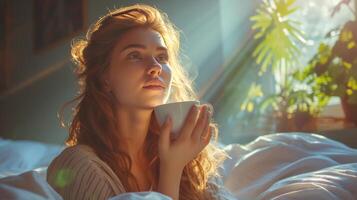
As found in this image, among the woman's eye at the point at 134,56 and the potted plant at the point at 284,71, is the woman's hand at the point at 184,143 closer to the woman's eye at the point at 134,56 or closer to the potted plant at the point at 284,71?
the woman's eye at the point at 134,56

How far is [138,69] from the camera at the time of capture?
0.97 meters

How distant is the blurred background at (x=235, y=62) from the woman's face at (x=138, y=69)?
0.95m

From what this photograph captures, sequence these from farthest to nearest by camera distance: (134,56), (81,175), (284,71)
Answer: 1. (284,71)
2. (134,56)
3. (81,175)

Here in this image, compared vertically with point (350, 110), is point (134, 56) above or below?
above

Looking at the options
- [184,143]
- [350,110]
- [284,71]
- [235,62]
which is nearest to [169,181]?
[184,143]

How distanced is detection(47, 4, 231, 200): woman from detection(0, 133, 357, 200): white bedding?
0.32ft

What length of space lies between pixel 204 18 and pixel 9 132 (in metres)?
1.73

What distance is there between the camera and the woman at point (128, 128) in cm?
90

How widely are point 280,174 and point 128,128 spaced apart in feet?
1.25

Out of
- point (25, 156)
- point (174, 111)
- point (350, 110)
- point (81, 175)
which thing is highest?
point (174, 111)

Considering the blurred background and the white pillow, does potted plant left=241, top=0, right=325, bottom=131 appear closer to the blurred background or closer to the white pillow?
the blurred background

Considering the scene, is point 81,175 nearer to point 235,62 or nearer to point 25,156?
point 25,156

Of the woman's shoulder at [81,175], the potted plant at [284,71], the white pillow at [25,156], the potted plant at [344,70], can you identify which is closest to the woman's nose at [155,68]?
the woman's shoulder at [81,175]

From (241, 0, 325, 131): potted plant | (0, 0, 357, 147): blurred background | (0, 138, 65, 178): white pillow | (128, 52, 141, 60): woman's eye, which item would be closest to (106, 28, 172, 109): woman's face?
(128, 52, 141, 60): woman's eye
